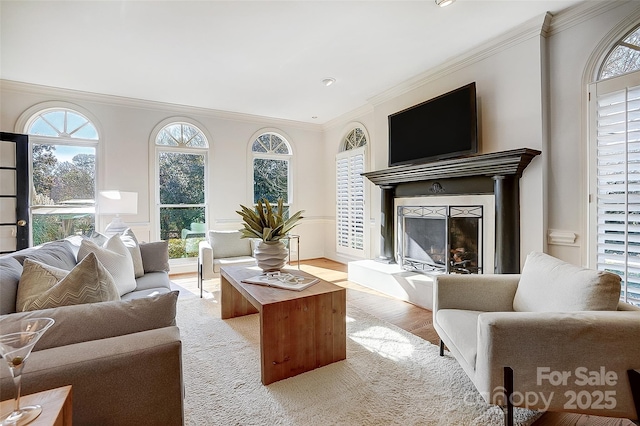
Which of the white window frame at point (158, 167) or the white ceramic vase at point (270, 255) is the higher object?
the white window frame at point (158, 167)

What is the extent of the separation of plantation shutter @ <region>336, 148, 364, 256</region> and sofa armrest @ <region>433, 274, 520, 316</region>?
10.1 feet

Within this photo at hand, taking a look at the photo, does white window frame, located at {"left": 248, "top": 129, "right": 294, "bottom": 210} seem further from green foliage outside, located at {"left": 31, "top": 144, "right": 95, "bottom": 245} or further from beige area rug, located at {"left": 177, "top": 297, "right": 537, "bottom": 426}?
beige area rug, located at {"left": 177, "top": 297, "right": 537, "bottom": 426}

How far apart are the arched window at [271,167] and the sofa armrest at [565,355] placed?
15.5 ft

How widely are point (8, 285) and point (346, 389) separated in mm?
1766

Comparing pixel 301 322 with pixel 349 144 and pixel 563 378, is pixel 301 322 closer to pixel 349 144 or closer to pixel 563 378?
pixel 563 378

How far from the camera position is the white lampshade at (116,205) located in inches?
146

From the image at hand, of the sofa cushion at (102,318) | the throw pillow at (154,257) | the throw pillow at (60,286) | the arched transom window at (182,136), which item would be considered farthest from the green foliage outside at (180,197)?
the sofa cushion at (102,318)

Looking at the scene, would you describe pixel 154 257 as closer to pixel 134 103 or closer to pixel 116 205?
pixel 116 205

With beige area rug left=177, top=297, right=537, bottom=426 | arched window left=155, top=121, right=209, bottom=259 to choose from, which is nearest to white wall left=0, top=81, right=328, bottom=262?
arched window left=155, top=121, right=209, bottom=259

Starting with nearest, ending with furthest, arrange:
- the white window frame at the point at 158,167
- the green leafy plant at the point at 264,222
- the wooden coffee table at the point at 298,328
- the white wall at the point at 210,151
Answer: the wooden coffee table at the point at 298,328 → the green leafy plant at the point at 264,222 → the white wall at the point at 210,151 → the white window frame at the point at 158,167

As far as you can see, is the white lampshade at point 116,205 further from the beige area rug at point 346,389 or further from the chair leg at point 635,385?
the chair leg at point 635,385

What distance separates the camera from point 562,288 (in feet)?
4.99

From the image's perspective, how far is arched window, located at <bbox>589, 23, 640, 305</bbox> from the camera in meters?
2.23

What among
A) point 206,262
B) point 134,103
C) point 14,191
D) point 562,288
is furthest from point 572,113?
point 14,191
